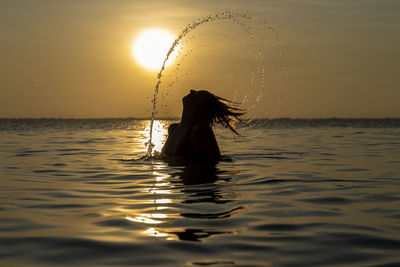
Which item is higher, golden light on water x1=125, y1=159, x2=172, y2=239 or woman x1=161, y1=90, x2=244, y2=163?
woman x1=161, y1=90, x2=244, y2=163

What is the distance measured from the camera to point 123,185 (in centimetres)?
820

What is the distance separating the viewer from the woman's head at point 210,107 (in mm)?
10180

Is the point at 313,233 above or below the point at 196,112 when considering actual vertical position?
below

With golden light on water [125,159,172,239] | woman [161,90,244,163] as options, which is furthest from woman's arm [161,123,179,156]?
golden light on water [125,159,172,239]

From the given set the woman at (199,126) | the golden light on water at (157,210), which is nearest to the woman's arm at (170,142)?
the woman at (199,126)

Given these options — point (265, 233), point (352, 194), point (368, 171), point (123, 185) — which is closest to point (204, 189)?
point (123, 185)

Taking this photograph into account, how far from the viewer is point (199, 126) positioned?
9.85 metres

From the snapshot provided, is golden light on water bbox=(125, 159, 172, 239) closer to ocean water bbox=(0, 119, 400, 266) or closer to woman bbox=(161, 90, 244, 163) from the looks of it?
ocean water bbox=(0, 119, 400, 266)

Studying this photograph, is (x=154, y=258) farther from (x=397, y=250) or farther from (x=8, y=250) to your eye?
(x=397, y=250)

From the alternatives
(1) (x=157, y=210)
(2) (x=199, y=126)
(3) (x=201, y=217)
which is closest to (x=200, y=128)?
(2) (x=199, y=126)

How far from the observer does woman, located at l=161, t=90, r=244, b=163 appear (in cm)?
991

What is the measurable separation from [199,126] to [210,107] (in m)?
0.66

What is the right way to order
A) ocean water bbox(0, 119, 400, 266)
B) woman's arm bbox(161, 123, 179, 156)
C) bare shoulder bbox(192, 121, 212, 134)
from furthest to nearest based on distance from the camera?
woman's arm bbox(161, 123, 179, 156), bare shoulder bbox(192, 121, 212, 134), ocean water bbox(0, 119, 400, 266)

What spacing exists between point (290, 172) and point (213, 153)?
1599mm
